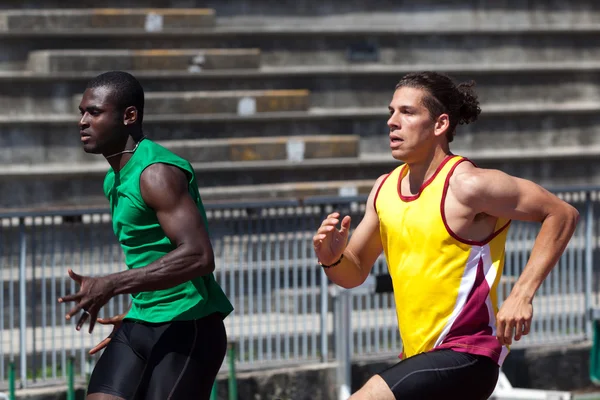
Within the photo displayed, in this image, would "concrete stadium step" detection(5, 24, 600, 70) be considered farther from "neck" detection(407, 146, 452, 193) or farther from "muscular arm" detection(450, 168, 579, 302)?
"muscular arm" detection(450, 168, 579, 302)

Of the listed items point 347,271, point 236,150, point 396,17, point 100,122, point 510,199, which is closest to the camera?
point 510,199

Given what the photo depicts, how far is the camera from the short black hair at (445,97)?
471 centimetres

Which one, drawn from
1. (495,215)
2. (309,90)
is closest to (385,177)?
(495,215)

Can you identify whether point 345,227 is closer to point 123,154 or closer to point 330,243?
point 330,243

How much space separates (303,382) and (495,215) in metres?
4.33

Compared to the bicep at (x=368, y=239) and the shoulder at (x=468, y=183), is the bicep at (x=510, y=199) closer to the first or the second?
the shoulder at (x=468, y=183)

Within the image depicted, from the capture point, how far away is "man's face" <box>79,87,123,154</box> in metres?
4.77

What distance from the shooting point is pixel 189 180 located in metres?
4.71

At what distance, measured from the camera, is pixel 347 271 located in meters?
4.93

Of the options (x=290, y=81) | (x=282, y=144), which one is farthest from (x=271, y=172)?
(x=290, y=81)

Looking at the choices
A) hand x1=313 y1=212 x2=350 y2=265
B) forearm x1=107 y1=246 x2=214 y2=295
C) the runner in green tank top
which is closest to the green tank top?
the runner in green tank top

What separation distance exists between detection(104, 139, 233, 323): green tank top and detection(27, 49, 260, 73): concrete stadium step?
7485mm

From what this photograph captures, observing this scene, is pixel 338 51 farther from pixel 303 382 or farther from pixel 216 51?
pixel 303 382

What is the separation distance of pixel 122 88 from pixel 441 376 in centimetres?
172
